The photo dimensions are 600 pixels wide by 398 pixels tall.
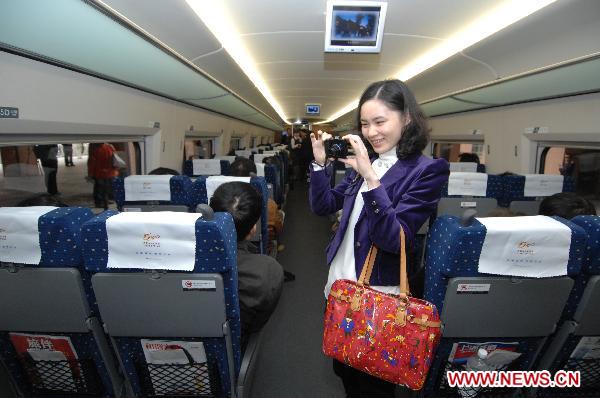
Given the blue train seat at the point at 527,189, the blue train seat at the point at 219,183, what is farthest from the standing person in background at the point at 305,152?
the blue train seat at the point at 219,183

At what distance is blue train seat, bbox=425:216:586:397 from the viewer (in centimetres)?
135

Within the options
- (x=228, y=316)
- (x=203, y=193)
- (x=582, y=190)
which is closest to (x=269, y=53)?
(x=203, y=193)

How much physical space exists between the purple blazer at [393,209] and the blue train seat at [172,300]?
53cm

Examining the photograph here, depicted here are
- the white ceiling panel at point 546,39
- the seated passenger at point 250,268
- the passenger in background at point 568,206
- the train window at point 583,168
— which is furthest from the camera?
the train window at point 583,168

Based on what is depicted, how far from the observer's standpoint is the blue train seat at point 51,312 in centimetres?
141

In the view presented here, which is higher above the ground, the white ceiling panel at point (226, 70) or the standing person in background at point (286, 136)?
the standing person in background at point (286, 136)

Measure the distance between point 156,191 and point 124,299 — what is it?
1920 mm

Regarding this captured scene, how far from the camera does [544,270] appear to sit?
4.49 ft

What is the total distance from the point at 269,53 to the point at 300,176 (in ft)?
31.7

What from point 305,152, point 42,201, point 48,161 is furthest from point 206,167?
point 305,152

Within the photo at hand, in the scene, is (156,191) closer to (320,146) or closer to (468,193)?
(320,146)

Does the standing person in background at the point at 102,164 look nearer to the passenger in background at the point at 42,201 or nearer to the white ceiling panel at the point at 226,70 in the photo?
the white ceiling panel at the point at 226,70

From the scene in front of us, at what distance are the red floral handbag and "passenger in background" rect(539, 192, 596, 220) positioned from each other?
1.91 m

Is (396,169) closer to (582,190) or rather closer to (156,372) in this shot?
(156,372)
